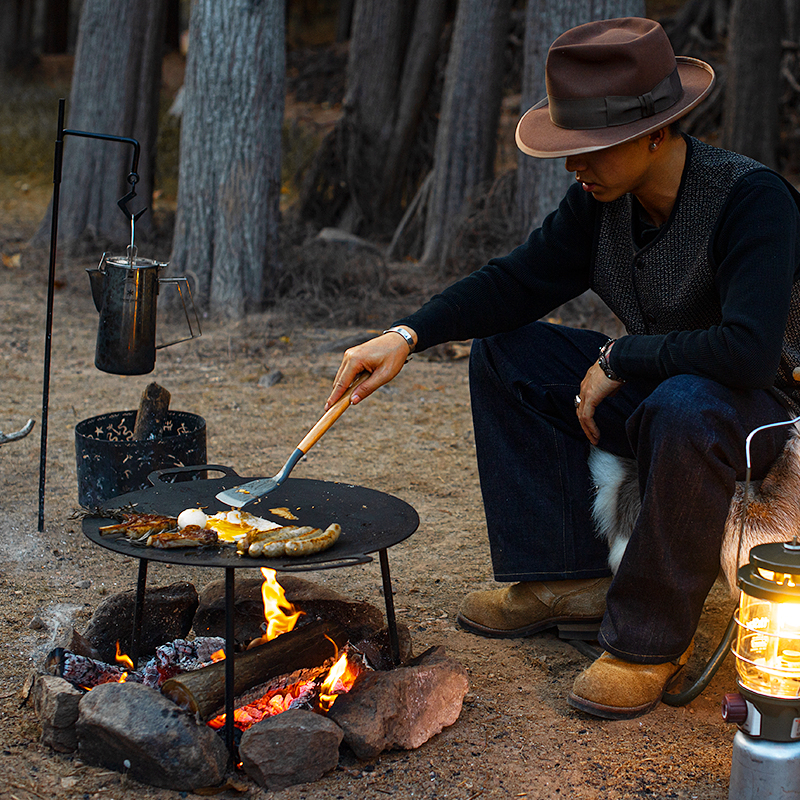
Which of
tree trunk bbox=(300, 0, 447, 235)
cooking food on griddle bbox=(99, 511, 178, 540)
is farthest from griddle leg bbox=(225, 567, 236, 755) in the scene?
tree trunk bbox=(300, 0, 447, 235)

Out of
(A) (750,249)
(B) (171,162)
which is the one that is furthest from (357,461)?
(B) (171,162)

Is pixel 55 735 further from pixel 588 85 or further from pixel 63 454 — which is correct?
pixel 63 454

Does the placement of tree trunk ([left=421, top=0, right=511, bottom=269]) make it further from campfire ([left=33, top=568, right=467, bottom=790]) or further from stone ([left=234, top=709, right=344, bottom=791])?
stone ([left=234, top=709, right=344, bottom=791])

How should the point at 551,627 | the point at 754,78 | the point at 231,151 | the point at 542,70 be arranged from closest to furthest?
the point at 551,627 → the point at 231,151 → the point at 542,70 → the point at 754,78

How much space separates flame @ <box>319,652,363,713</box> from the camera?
2.50 m

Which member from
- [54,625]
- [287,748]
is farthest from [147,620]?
[287,748]

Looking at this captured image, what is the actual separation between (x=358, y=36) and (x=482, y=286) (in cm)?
919

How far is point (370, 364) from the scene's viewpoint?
263 centimetres

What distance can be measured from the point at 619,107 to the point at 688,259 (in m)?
0.45

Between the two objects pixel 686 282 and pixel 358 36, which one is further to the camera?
pixel 358 36

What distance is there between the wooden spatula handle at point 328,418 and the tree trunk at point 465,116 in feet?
22.1

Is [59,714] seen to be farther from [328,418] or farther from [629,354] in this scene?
[629,354]

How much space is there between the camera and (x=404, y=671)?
243 cm

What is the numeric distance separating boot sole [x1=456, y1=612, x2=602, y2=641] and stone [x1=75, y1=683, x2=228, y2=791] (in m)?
1.09
